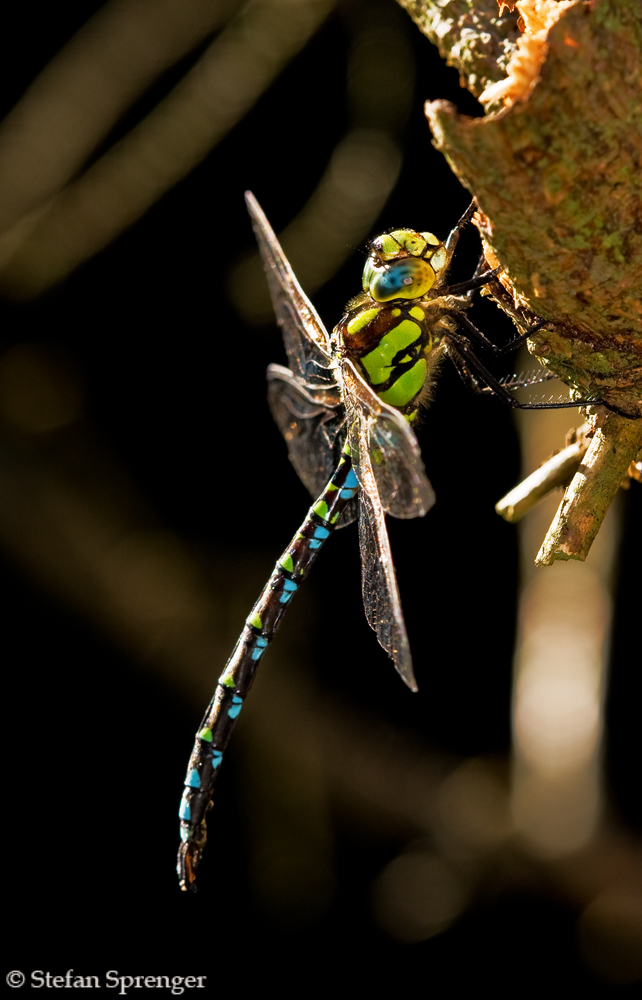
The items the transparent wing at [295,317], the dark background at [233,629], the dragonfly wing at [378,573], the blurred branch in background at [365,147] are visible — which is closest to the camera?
the dragonfly wing at [378,573]

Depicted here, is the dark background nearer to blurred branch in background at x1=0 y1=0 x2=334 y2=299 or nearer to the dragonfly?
blurred branch in background at x1=0 y1=0 x2=334 y2=299

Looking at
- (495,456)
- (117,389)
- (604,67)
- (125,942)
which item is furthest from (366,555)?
(125,942)

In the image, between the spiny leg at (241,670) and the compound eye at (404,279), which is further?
the spiny leg at (241,670)

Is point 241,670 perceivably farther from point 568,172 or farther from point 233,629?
point 568,172

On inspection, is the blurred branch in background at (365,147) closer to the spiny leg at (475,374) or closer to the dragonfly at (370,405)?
the dragonfly at (370,405)

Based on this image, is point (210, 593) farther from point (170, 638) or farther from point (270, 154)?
point (270, 154)

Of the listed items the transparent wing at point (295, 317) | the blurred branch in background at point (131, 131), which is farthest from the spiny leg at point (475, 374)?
the blurred branch in background at point (131, 131)

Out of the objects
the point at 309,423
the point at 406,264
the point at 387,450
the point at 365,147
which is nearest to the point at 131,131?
the point at 365,147
